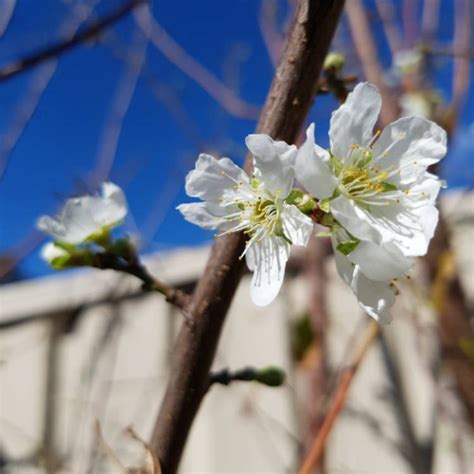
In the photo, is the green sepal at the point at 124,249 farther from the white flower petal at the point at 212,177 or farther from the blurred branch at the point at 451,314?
the blurred branch at the point at 451,314

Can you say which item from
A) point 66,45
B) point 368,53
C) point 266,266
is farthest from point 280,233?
point 368,53

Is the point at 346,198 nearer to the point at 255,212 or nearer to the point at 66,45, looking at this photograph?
the point at 255,212

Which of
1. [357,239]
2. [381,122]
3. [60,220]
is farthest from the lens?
[381,122]

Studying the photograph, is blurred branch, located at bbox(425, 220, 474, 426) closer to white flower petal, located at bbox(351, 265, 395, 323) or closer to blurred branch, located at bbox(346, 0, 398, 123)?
blurred branch, located at bbox(346, 0, 398, 123)

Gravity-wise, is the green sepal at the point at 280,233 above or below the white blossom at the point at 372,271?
above

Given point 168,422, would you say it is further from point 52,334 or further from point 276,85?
point 52,334

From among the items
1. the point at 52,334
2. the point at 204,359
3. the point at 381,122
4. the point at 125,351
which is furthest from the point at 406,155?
the point at 52,334

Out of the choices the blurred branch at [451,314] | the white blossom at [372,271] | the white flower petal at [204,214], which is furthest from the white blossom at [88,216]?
the blurred branch at [451,314]
